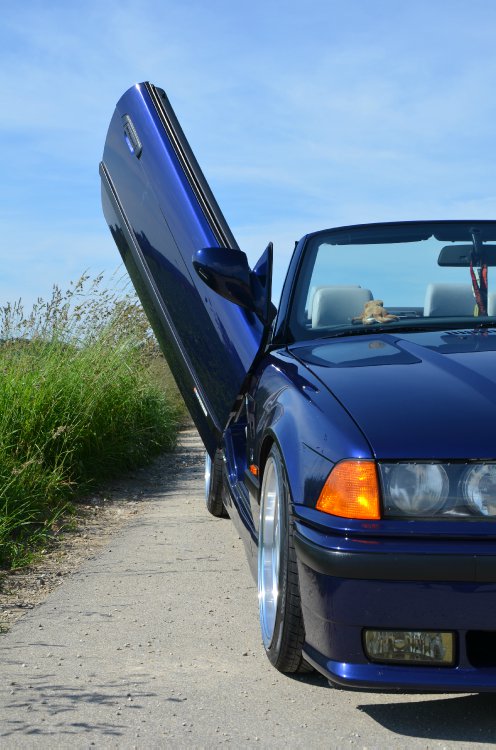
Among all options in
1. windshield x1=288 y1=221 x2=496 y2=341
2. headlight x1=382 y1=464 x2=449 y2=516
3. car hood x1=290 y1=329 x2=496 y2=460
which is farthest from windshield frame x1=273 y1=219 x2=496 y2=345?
headlight x1=382 y1=464 x2=449 y2=516

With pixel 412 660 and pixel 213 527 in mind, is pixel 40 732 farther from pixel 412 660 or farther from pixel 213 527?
pixel 213 527

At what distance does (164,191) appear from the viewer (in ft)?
16.8

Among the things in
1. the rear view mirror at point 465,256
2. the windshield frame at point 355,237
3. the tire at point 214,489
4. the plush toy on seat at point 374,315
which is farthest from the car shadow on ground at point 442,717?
the tire at point 214,489

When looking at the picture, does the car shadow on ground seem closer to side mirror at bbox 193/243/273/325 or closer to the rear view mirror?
side mirror at bbox 193/243/273/325

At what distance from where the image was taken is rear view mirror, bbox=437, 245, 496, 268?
430 cm

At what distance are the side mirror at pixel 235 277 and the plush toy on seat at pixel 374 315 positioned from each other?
0.39m

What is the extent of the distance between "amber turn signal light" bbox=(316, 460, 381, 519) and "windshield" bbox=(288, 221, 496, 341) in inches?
49.6

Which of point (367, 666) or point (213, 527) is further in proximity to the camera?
point (213, 527)

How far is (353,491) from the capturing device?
8.46ft

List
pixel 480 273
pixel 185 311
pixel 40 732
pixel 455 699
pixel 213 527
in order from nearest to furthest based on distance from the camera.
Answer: pixel 40 732, pixel 455 699, pixel 480 273, pixel 185 311, pixel 213 527

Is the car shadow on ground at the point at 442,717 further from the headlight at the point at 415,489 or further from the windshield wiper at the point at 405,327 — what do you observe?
the windshield wiper at the point at 405,327

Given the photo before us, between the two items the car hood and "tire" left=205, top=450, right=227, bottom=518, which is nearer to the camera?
the car hood

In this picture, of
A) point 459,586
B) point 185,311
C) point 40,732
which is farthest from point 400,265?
point 40,732

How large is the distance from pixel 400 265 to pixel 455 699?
202 centimetres
